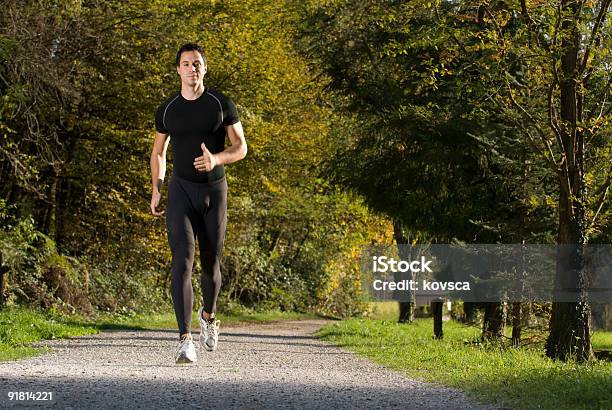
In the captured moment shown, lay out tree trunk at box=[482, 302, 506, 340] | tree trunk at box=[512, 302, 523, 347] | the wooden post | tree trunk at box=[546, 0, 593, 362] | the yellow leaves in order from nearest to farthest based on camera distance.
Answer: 1. tree trunk at box=[546, 0, 593, 362]
2. tree trunk at box=[512, 302, 523, 347]
3. tree trunk at box=[482, 302, 506, 340]
4. the wooden post
5. the yellow leaves

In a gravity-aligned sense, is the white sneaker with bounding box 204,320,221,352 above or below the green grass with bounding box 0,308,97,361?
above

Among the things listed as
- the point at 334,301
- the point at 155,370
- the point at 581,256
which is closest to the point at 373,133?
the point at 581,256

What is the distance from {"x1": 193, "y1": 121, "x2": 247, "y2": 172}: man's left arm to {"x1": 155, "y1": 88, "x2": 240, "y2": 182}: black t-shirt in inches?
2.7

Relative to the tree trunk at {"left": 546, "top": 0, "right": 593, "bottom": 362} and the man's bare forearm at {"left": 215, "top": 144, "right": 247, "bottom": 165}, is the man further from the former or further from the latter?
the tree trunk at {"left": 546, "top": 0, "right": 593, "bottom": 362}

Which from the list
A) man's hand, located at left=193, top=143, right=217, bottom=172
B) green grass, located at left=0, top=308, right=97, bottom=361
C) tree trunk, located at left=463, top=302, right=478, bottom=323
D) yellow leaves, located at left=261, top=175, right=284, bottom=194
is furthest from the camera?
yellow leaves, located at left=261, top=175, right=284, bottom=194

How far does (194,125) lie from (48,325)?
12512 mm

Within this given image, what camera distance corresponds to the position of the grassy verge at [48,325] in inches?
589

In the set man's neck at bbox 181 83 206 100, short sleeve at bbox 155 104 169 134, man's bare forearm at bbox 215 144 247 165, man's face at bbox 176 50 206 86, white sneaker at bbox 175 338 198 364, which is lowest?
white sneaker at bbox 175 338 198 364

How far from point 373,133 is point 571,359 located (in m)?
8.50

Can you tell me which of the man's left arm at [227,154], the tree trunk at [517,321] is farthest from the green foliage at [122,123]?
the man's left arm at [227,154]

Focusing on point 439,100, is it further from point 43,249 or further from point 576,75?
point 43,249

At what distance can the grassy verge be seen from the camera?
49.1ft

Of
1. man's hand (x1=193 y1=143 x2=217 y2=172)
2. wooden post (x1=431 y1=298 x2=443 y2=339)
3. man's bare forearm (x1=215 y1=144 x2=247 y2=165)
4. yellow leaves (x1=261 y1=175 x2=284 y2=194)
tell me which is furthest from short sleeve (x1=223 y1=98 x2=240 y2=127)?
yellow leaves (x1=261 y1=175 x2=284 y2=194)

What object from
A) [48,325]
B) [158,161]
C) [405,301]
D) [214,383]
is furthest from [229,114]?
[405,301]
